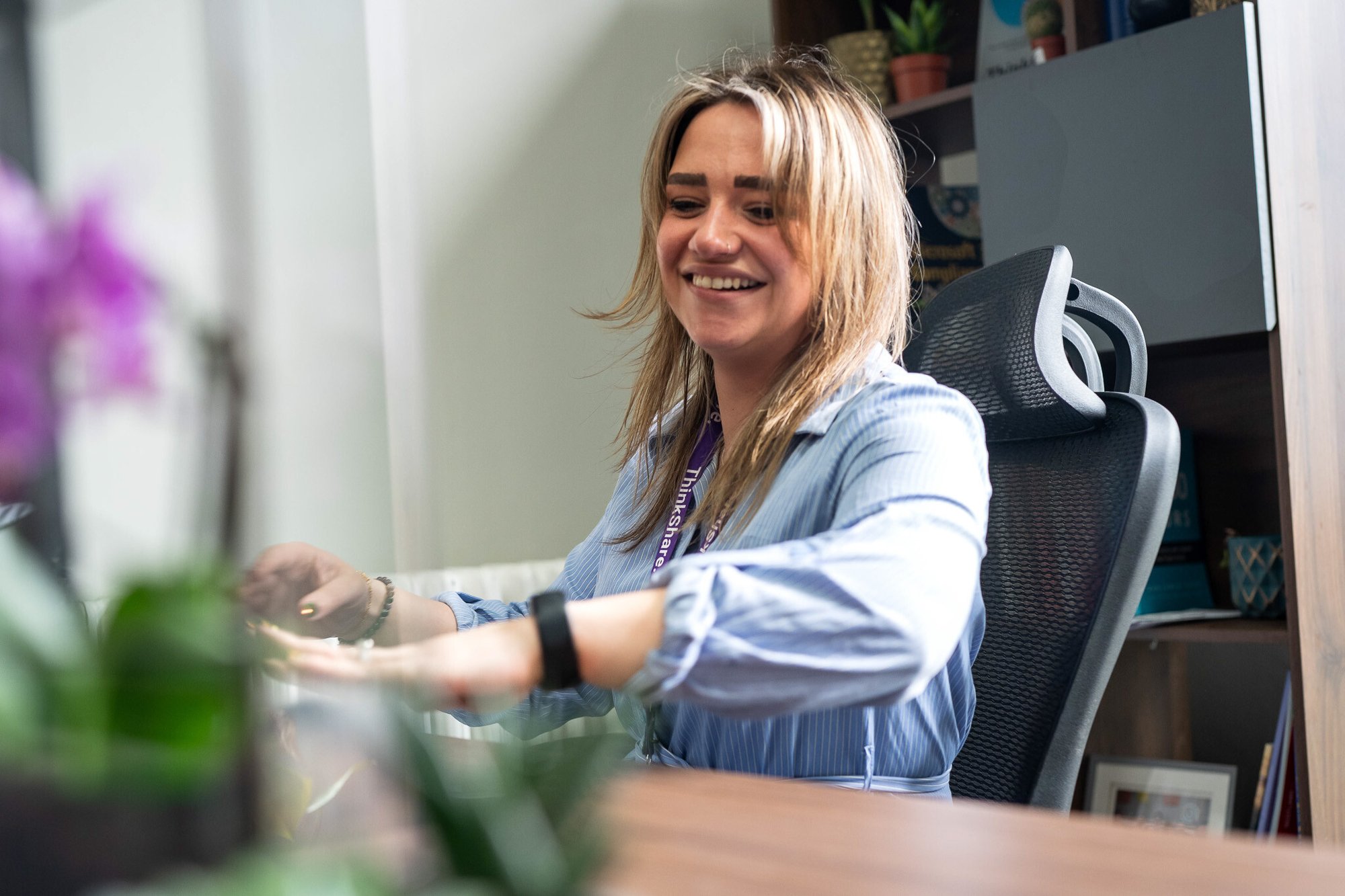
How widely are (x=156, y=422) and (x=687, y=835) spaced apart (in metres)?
0.34

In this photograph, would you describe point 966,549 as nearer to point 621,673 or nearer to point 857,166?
point 621,673

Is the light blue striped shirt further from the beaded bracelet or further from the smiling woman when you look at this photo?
the beaded bracelet

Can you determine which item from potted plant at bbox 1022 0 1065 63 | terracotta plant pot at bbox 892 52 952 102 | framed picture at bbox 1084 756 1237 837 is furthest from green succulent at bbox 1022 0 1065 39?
framed picture at bbox 1084 756 1237 837

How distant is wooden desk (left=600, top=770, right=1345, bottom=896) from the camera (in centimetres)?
39

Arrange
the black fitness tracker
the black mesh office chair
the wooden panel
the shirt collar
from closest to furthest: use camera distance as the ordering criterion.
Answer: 1. the black fitness tracker
2. the black mesh office chair
3. the shirt collar
4. the wooden panel

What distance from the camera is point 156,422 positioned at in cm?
17

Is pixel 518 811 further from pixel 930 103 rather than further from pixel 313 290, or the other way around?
pixel 930 103

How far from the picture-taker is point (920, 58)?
2.27 metres

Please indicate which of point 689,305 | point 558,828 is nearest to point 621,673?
point 558,828

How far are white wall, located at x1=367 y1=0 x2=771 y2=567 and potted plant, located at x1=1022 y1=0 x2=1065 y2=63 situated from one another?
827 mm

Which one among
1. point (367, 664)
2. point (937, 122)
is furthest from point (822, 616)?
point (937, 122)

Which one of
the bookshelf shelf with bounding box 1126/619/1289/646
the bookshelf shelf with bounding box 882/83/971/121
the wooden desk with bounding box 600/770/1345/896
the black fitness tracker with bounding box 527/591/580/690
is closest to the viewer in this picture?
the wooden desk with bounding box 600/770/1345/896

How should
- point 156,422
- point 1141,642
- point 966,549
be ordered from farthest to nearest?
1. point 1141,642
2. point 966,549
3. point 156,422

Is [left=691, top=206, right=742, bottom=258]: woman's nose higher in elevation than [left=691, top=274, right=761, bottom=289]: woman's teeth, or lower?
higher
